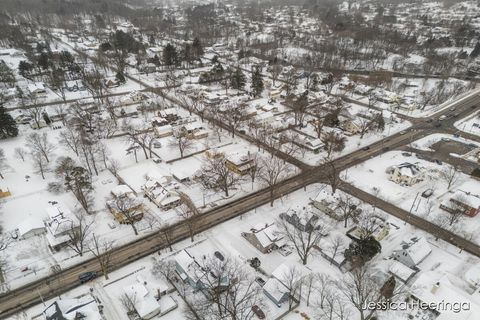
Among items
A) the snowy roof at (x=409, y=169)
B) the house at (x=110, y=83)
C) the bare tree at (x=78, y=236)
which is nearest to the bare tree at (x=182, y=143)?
the bare tree at (x=78, y=236)

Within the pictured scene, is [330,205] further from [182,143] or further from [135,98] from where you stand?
[135,98]

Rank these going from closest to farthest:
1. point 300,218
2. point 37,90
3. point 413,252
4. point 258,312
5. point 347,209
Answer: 1. point 258,312
2. point 413,252
3. point 300,218
4. point 347,209
5. point 37,90

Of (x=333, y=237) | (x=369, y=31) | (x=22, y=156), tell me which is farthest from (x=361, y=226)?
(x=369, y=31)

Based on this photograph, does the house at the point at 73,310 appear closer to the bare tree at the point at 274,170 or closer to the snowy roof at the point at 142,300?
the snowy roof at the point at 142,300

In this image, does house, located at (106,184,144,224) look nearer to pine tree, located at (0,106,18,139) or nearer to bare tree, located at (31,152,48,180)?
bare tree, located at (31,152,48,180)

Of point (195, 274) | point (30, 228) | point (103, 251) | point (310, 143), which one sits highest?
point (195, 274)

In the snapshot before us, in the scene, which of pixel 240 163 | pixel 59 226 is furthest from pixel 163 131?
pixel 59 226

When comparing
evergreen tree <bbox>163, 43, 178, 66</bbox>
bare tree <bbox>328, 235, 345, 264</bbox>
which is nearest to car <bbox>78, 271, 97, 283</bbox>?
bare tree <bbox>328, 235, 345, 264</bbox>

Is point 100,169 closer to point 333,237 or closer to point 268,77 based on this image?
point 333,237
